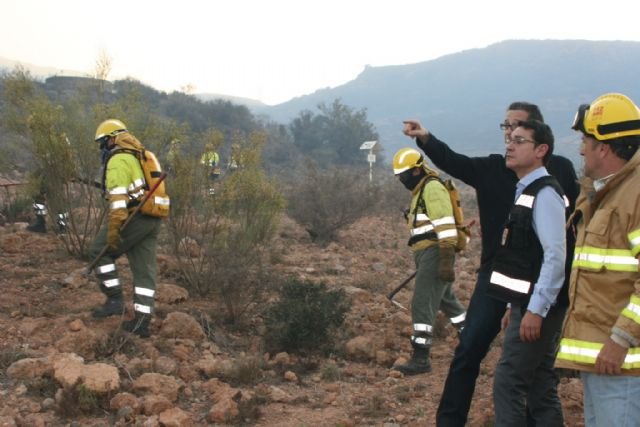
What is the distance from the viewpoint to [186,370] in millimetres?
5223

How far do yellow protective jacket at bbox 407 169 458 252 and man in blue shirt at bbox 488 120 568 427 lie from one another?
200cm

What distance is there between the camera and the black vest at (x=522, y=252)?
3.26 meters

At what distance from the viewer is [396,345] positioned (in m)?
6.55

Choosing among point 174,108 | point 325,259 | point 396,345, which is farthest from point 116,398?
point 174,108

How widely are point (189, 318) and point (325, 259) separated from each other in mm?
5055

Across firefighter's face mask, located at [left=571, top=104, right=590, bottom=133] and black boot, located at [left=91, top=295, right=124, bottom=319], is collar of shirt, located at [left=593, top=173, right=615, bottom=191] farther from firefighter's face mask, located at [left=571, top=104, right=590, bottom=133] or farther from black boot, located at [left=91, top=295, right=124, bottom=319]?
black boot, located at [left=91, top=295, right=124, bottom=319]

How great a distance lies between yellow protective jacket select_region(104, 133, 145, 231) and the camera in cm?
581

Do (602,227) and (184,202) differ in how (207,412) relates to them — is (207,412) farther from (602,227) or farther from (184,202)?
(184,202)

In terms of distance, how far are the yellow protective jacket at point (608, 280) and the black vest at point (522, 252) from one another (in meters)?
0.63

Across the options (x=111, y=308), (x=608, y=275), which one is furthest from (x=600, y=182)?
(x=111, y=308)

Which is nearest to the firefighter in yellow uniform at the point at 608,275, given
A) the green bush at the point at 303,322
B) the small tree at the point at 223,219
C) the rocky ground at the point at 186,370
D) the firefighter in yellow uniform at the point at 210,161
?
the rocky ground at the point at 186,370

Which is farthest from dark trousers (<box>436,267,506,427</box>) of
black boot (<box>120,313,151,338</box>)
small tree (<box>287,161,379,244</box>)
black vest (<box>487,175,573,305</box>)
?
small tree (<box>287,161,379,244</box>)

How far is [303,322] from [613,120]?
3948 mm

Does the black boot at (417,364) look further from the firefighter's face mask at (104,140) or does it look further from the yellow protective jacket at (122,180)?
the firefighter's face mask at (104,140)
